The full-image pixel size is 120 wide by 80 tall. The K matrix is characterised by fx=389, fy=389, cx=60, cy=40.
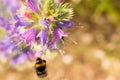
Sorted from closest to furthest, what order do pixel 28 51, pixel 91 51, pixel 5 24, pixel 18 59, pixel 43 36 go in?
pixel 43 36, pixel 28 51, pixel 5 24, pixel 18 59, pixel 91 51

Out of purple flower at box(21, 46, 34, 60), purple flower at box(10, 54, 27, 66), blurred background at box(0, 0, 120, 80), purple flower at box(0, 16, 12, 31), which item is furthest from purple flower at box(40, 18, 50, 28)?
blurred background at box(0, 0, 120, 80)

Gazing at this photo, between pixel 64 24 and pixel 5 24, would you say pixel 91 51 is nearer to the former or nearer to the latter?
pixel 5 24

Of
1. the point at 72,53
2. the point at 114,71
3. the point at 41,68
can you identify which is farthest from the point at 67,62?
the point at 41,68

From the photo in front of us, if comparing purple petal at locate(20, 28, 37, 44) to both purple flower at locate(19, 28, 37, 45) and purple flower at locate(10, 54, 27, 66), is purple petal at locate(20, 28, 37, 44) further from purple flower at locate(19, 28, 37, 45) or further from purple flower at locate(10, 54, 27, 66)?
purple flower at locate(10, 54, 27, 66)

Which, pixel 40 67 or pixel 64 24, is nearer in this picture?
pixel 64 24

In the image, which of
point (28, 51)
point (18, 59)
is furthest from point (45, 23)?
point (18, 59)

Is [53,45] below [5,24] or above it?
below
